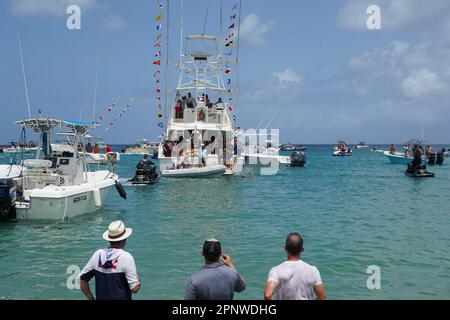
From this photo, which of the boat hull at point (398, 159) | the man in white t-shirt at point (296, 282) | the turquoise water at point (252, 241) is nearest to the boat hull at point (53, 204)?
the turquoise water at point (252, 241)

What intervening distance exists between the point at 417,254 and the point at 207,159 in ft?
73.4

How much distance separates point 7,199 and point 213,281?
11.2 meters

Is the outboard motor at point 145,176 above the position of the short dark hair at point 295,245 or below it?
below

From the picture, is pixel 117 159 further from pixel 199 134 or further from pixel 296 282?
pixel 296 282

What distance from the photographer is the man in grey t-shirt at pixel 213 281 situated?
502 centimetres

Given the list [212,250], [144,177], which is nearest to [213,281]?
[212,250]

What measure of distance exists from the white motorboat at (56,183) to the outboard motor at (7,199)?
0.11 meters

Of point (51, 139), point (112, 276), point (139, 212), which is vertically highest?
point (51, 139)

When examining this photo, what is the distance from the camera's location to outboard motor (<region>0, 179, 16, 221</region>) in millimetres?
→ 14039

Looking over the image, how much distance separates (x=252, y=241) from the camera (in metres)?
13.1

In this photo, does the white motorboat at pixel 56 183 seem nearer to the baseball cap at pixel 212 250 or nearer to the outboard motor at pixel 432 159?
the baseball cap at pixel 212 250
